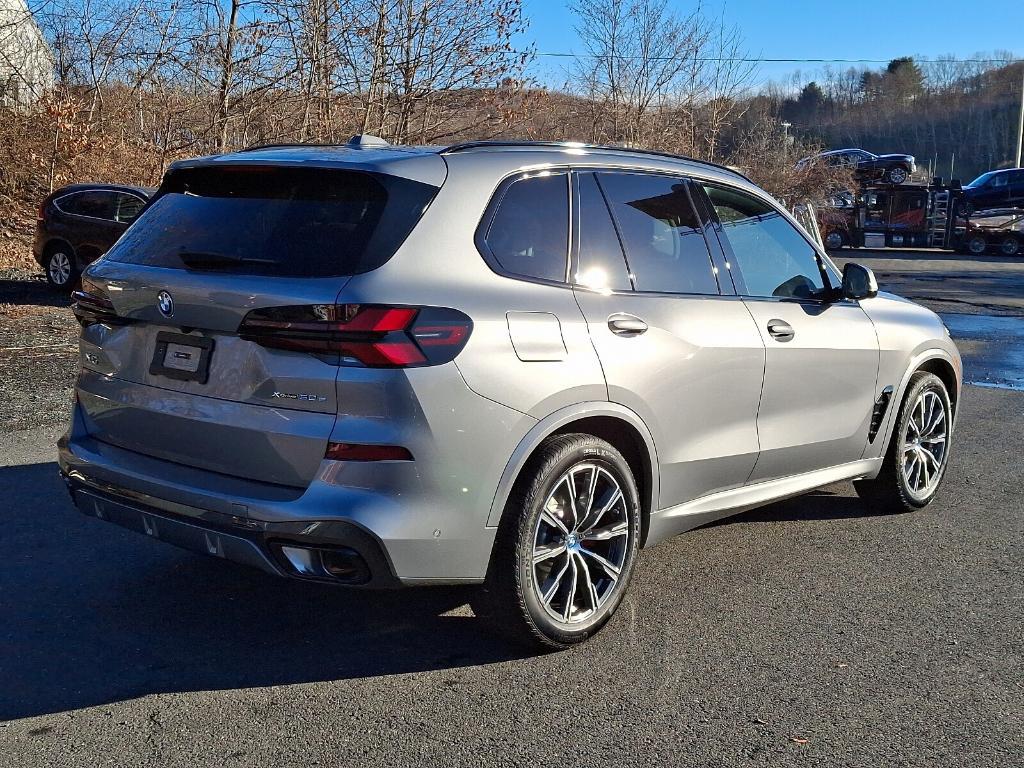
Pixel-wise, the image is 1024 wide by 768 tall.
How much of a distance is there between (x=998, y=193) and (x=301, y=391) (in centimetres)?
3941

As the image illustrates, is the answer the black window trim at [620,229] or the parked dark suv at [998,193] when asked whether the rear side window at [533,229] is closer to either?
the black window trim at [620,229]

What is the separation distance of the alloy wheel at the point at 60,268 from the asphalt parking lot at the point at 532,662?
11.0m

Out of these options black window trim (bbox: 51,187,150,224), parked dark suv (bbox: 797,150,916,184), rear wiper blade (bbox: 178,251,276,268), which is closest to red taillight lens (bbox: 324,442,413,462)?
rear wiper blade (bbox: 178,251,276,268)

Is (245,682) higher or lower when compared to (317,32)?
lower

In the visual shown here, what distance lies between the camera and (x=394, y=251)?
11.6 feet

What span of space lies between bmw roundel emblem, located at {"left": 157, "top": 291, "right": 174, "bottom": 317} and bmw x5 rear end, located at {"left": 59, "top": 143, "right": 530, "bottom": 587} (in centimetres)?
2

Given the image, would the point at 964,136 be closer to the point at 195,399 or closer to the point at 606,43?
the point at 606,43

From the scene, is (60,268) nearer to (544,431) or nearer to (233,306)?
(233,306)

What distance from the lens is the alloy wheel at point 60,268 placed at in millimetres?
15797

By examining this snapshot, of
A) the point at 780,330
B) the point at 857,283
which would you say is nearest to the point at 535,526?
the point at 780,330

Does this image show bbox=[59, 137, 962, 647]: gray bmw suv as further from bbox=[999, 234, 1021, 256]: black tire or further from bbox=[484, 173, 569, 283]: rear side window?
bbox=[999, 234, 1021, 256]: black tire

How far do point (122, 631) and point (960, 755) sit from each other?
2.94 m

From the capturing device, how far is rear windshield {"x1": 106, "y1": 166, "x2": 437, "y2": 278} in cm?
355

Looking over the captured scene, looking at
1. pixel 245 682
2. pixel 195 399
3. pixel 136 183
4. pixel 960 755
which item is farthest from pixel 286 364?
pixel 136 183
